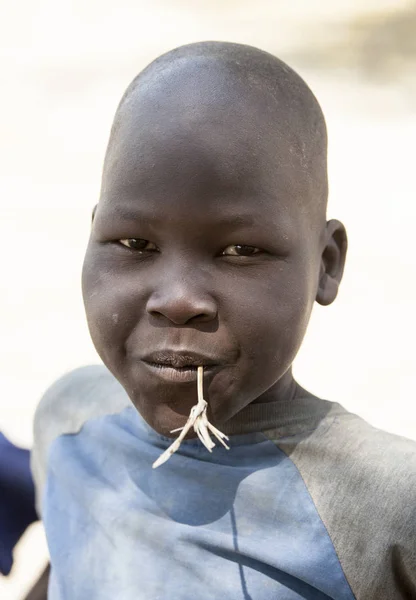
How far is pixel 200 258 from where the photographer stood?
4.36ft

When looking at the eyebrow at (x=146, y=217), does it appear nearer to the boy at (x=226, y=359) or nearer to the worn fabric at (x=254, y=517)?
the boy at (x=226, y=359)

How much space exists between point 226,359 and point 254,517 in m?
0.32

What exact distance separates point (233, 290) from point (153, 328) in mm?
133

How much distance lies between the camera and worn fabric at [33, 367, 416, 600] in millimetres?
1426

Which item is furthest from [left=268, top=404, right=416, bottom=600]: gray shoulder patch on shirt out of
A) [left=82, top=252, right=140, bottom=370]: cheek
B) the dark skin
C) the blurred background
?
the blurred background

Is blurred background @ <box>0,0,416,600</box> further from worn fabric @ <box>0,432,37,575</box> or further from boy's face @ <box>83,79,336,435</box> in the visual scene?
boy's face @ <box>83,79,336,435</box>

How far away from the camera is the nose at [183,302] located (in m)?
1.28

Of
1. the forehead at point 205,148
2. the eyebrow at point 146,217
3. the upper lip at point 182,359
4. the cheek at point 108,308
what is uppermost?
the forehead at point 205,148

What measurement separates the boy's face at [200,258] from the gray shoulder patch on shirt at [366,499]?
0.20m

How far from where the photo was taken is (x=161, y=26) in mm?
6855

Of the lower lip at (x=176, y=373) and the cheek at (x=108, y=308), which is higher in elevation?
the cheek at (x=108, y=308)

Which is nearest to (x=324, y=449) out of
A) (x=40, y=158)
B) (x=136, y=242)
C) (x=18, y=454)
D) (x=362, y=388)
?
(x=136, y=242)

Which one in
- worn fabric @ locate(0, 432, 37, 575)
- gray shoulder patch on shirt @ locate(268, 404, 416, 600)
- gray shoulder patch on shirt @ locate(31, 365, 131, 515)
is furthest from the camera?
worn fabric @ locate(0, 432, 37, 575)

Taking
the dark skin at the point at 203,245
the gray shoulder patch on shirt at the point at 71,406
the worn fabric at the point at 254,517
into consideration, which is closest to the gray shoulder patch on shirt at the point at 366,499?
the worn fabric at the point at 254,517
